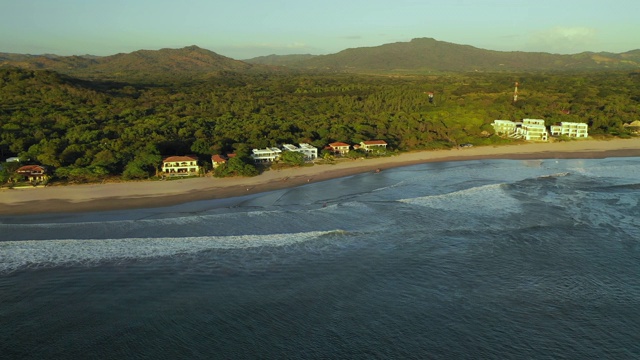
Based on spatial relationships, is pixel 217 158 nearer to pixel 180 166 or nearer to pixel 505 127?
pixel 180 166

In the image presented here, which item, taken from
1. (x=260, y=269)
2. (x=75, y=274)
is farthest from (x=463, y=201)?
(x=75, y=274)

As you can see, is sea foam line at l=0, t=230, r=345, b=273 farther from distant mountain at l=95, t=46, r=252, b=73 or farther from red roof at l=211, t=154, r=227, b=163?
distant mountain at l=95, t=46, r=252, b=73

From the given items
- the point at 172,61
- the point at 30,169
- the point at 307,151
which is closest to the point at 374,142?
the point at 307,151

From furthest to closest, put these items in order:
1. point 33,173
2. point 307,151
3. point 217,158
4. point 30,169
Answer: point 307,151 < point 217,158 < point 30,169 < point 33,173

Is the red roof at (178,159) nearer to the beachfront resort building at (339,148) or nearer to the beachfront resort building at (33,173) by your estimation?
the beachfront resort building at (33,173)

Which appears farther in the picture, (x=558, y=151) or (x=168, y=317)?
(x=558, y=151)

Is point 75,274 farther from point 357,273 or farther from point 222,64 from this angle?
point 222,64

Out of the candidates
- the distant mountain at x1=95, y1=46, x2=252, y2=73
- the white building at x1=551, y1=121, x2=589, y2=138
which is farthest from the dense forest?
the distant mountain at x1=95, y1=46, x2=252, y2=73
